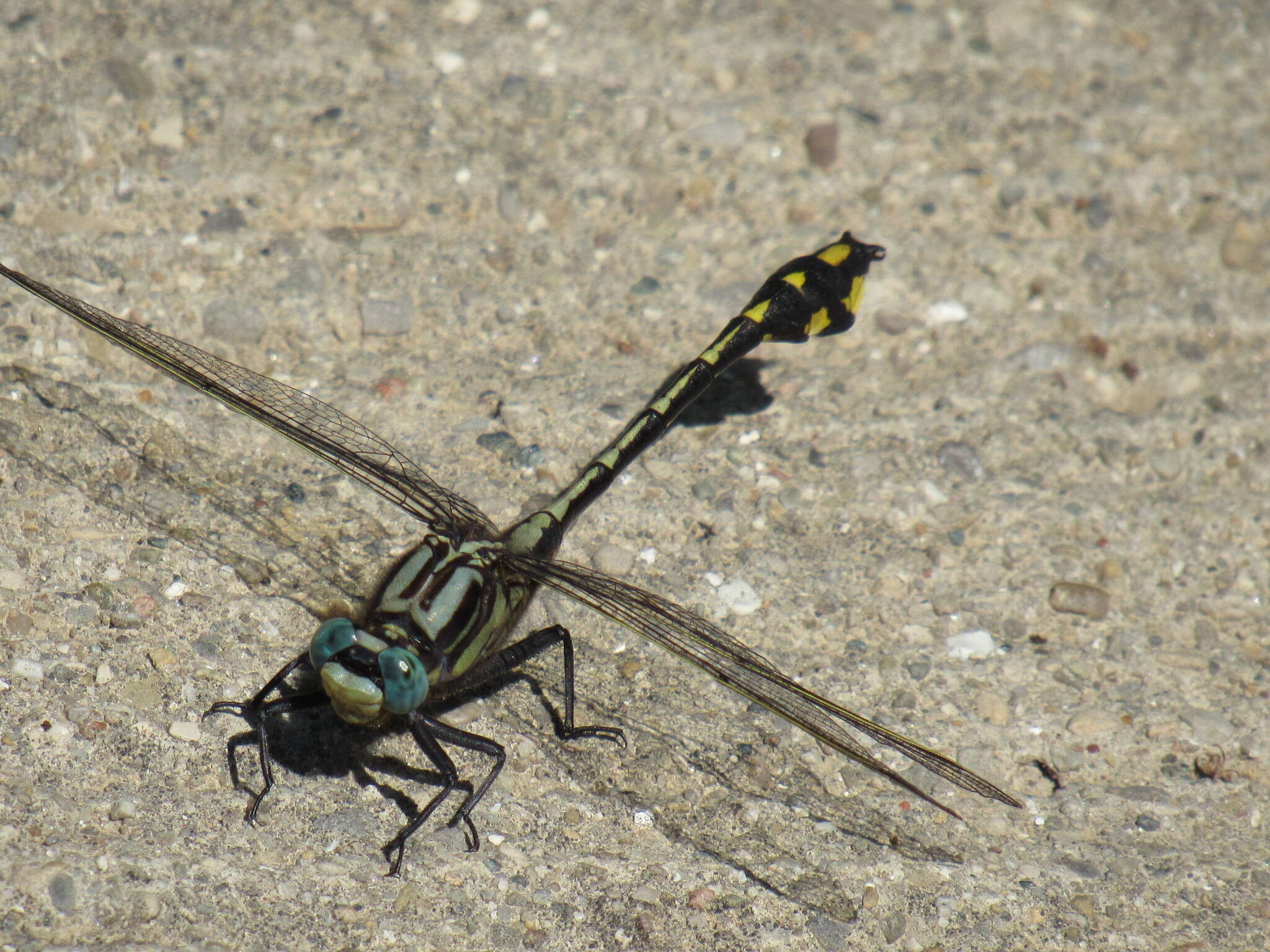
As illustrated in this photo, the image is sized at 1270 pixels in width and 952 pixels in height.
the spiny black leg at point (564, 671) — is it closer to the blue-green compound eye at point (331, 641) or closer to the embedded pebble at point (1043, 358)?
the blue-green compound eye at point (331, 641)

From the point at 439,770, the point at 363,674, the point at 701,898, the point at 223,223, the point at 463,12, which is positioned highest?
the point at 463,12

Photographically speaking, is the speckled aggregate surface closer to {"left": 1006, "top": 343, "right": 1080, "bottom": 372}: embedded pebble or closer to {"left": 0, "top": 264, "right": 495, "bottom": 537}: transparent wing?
{"left": 1006, "top": 343, "right": 1080, "bottom": 372}: embedded pebble

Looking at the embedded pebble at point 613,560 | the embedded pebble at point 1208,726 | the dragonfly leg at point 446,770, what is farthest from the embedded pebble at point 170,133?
the embedded pebble at point 1208,726

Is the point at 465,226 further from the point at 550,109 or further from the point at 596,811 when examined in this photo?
the point at 596,811

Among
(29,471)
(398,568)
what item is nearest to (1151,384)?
(398,568)

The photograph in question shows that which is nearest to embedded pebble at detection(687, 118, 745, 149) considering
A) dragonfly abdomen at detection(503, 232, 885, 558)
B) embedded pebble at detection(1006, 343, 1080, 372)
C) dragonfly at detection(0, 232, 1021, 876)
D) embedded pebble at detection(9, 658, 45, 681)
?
dragonfly abdomen at detection(503, 232, 885, 558)

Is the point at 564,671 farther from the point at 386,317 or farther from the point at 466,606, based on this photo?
the point at 386,317

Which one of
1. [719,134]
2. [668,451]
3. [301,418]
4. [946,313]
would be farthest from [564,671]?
[719,134]

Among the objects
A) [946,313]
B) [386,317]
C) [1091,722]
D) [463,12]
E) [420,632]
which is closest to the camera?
[420,632]

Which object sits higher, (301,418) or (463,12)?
(463,12)
